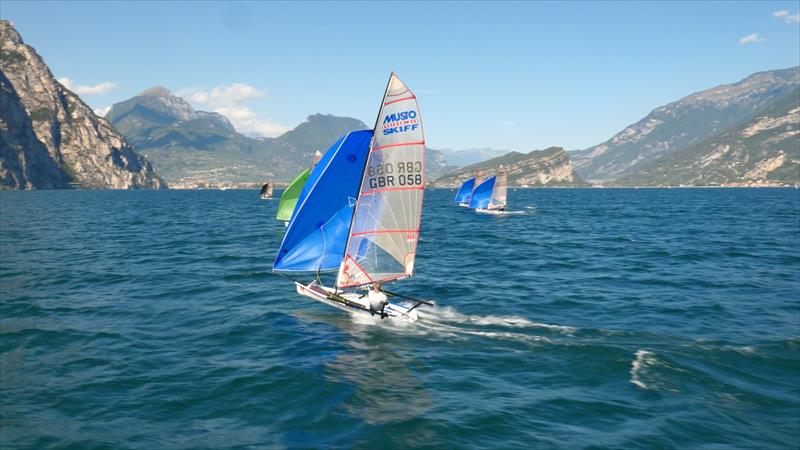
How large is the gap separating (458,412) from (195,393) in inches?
330


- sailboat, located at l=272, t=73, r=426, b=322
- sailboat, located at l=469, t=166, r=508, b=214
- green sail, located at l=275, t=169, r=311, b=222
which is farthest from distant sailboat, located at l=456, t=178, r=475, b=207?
sailboat, located at l=272, t=73, r=426, b=322

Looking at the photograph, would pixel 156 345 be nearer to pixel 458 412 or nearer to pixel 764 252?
pixel 458 412

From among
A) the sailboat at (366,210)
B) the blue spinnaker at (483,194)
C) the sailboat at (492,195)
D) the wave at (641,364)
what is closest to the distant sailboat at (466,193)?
the sailboat at (492,195)

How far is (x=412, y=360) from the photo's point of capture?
1939cm

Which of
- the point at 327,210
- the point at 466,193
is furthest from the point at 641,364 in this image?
the point at 466,193

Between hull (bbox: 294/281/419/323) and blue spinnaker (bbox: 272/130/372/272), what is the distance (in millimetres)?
1419

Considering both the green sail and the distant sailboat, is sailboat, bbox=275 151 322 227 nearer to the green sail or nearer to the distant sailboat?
the green sail

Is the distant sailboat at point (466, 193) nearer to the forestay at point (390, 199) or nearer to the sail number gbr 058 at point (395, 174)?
the forestay at point (390, 199)

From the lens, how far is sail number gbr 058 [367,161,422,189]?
923 inches

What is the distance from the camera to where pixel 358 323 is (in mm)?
24312

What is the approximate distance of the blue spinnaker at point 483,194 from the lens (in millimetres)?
107312

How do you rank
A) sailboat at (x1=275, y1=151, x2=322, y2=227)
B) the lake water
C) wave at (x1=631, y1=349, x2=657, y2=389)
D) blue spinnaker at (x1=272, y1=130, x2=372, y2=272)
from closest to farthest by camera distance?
1. the lake water
2. wave at (x1=631, y1=349, x2=657, y2=389)
3. blue spinnaker at (x1=272, y1=130, x2=372, y2=272)
4. sailboat at (x1=275, y1=151, x2=322, y2=227)

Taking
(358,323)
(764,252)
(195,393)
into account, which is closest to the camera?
(195,393)

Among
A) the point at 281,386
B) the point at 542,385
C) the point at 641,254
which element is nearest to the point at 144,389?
the point at 281,386
